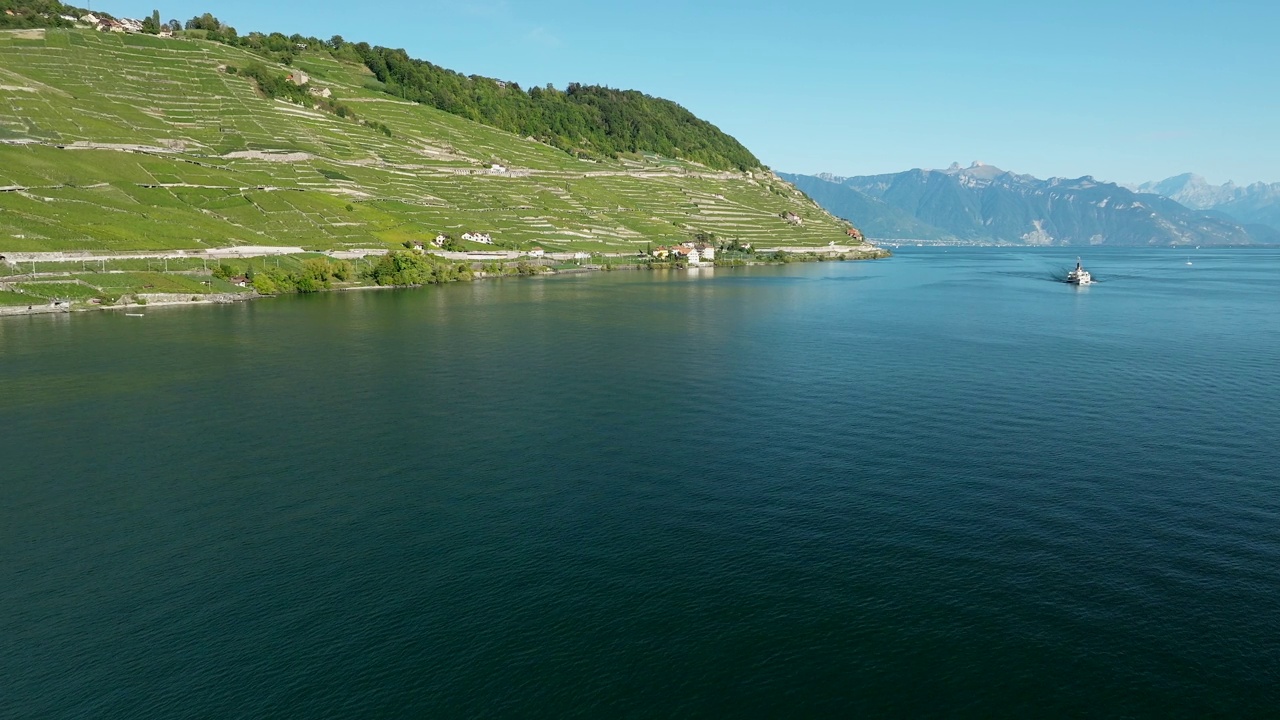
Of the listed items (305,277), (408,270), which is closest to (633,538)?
(305,277)

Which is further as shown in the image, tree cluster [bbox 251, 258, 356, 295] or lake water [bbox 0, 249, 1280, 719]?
tree cluster [bbox 251, 258, 356, 295]

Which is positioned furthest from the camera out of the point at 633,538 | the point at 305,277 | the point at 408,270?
the point at 408,270

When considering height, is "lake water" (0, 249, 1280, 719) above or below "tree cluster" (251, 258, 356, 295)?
below

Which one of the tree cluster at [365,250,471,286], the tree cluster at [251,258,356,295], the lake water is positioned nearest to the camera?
the lake water

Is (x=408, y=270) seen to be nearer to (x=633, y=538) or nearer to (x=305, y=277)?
(x=305, y=277)

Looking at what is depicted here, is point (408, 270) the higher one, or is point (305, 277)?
point (408, 270)

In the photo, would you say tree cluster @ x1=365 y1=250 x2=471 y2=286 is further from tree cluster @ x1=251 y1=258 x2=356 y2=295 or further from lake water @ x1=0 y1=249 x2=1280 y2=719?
lake water @ x1=0 y1=249 x2=1280 y2=719

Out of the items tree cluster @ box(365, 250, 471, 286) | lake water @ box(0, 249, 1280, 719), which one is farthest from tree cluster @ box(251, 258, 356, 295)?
lake water @ box(0, 249, 1280, 719)

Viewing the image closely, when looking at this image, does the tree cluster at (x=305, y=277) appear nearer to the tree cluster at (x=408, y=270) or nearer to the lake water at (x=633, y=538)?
the tree cluster at (x=408, y=270)

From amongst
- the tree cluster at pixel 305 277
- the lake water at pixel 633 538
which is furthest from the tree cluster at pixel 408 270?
the lake water at pixel 633 538

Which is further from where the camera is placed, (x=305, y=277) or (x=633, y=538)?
(x=305, y=277)
